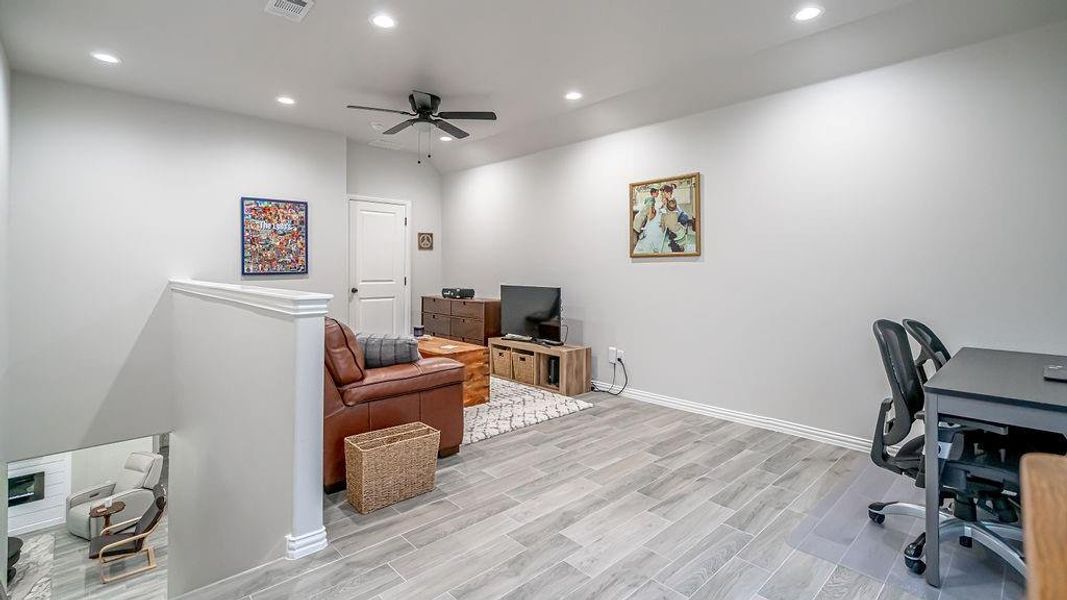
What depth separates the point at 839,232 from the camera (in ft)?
11.7

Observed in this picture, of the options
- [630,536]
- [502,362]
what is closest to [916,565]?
[630,536]

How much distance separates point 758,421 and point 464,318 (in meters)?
3.61

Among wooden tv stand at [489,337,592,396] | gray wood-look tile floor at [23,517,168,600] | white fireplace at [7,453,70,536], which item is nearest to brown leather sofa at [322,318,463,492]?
wooden tv stand at [489,337,592,396]

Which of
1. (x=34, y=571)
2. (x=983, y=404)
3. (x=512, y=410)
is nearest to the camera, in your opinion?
(x=983, y=404)

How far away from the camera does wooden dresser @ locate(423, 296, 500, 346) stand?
602cm

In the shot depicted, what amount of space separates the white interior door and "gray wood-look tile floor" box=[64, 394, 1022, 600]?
3.57 m

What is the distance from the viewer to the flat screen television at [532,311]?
17.5 feet

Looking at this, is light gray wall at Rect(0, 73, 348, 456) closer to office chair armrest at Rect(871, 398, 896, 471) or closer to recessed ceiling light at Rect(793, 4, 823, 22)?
recessed ceiling light at Rect(793, 4, 823, 22)

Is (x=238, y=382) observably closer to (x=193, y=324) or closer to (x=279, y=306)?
(x=279, y=306)

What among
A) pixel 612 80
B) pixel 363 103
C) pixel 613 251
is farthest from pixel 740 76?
pixel 363 103

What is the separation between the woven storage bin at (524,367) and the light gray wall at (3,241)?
169 inches

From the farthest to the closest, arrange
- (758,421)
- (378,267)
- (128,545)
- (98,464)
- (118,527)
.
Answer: (98,464), (378,267), (118,527), (128,545), (758,421)

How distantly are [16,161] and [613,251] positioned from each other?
5353 millimetres

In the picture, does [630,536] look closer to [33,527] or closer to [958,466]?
[958,466]
